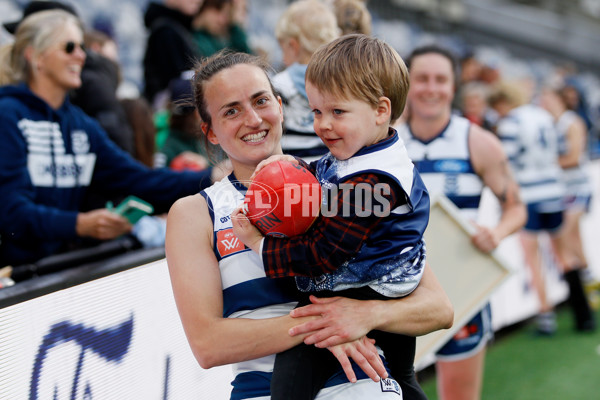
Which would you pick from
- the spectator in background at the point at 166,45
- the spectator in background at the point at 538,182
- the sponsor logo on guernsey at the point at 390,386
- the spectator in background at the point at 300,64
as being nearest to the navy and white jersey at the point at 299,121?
the spectator in background at the point at 300,64

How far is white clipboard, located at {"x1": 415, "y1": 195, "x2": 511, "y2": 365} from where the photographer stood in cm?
314

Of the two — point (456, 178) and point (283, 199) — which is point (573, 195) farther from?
point (283, 199)

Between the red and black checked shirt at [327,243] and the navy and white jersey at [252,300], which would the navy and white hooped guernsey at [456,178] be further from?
the red and black checked shirt at [327,243]

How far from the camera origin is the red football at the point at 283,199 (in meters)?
1.67

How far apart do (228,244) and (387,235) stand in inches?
19.0

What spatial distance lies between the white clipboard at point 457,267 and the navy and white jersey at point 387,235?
1.29 m

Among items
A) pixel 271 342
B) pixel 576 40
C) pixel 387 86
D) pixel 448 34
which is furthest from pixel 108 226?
pixel 576 40

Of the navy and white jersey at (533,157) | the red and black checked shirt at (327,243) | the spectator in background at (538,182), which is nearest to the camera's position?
the red and black checked shirt at (327,243)

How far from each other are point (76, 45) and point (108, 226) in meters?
1.01

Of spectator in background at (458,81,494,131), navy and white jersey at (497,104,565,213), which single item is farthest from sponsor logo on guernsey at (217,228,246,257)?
spectator in background at (458,81,494,131)

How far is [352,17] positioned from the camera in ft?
10.8

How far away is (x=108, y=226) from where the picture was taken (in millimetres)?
3018

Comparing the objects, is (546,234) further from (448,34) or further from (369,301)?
(448,34)

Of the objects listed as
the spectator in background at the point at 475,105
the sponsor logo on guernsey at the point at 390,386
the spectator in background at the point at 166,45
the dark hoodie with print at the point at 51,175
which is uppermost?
Answer: the spectator in background at the point at 166,45
